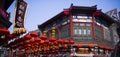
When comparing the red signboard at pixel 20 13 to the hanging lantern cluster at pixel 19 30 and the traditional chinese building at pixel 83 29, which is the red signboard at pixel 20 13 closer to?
the hanging lantern cluster at pixel 19 30

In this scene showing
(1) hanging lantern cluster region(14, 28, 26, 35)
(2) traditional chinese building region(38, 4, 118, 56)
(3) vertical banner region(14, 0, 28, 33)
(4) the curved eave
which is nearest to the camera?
(1) hanging lantern cluster region(14, 28, 26, 35)

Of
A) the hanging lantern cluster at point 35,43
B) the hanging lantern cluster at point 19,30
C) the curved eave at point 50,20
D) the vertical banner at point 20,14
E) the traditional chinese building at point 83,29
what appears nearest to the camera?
the hanging lantern cluster at point 19,30

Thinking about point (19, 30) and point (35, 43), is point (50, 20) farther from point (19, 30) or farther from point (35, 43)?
point (19, 30)

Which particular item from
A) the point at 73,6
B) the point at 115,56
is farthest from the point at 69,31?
the point at 115,56

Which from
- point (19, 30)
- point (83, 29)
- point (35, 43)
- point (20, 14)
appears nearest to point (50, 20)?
point (83, 29)

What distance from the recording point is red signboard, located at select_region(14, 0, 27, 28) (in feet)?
56.4

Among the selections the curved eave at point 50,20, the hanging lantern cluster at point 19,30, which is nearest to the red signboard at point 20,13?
the hanging lantern cluster at point 19,30

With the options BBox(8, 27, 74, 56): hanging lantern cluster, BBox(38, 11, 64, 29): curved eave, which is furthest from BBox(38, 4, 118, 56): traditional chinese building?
BBox(8, 27, 74, 56): hanging lantern cluster

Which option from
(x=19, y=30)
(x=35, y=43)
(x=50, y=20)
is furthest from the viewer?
(x=50, y=20)

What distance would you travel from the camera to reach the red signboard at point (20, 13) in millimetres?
17203

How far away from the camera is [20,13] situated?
1748 cm

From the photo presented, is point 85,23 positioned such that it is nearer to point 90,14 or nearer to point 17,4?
point 90,14

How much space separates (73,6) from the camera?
105 ft

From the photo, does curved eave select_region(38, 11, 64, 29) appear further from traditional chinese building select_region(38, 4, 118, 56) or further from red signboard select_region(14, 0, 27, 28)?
red signboard select_region(14, 0, 27, 28)
